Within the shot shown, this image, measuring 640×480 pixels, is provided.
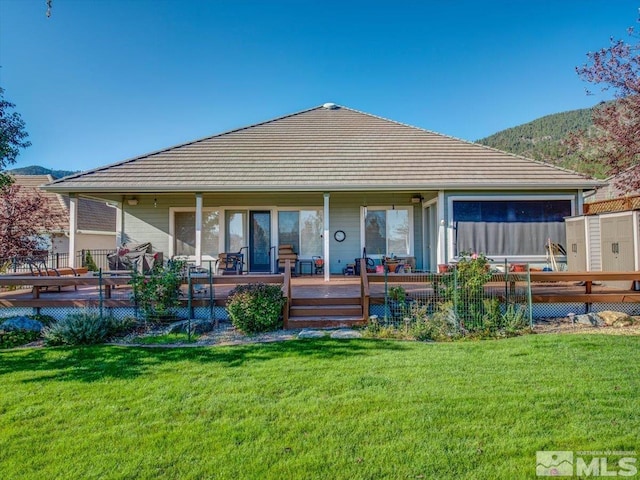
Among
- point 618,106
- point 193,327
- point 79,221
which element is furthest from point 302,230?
point 79,221

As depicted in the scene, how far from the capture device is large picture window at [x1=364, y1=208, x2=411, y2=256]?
1134 centimetres

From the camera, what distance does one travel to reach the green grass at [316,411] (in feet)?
7.97

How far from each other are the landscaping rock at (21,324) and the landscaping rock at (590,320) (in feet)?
29.7

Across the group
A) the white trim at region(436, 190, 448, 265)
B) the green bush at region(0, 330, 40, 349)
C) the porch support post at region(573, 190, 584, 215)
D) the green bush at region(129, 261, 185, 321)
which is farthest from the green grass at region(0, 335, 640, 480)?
the porch support post at region(573, 190, 584, 215)

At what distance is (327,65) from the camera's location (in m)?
15.9

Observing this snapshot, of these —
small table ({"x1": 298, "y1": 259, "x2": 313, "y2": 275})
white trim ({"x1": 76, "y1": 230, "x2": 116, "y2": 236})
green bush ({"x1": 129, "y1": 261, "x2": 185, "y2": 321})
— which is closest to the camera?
green bush ({"x1": 129, "y1": 261, "x2": 185, "y2": 321})

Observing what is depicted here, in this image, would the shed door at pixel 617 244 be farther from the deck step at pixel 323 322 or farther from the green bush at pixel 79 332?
the green bush at pixel 79 332

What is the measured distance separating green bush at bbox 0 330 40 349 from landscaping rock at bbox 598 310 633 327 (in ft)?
30.5

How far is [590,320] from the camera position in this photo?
603 centimetres

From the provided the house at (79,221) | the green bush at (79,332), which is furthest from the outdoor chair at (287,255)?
the house at (79,221)

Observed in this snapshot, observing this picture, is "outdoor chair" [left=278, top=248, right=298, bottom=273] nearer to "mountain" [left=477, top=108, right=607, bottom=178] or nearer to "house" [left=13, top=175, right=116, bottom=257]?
"house" [left=13, top=175, right=116, bottom=257]

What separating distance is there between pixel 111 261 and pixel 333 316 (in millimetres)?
6468

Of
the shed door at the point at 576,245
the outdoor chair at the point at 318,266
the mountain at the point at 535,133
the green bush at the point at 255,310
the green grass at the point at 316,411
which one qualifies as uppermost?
the mountain at the point at 535,133

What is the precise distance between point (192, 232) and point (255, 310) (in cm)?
642
